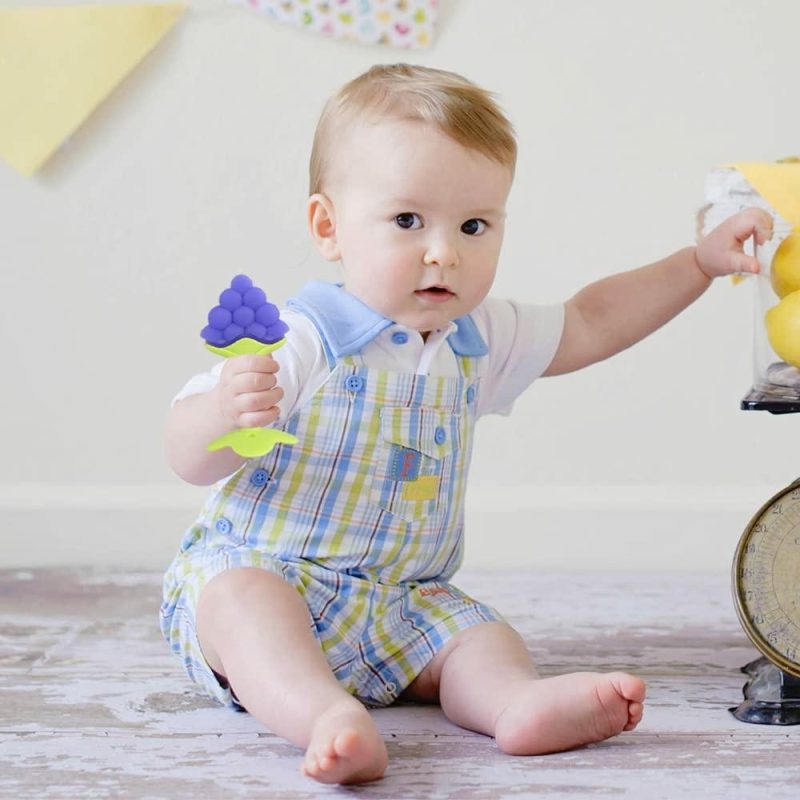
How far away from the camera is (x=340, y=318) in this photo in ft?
4.30

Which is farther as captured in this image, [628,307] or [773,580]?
[628,307]

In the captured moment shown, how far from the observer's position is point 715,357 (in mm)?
1972

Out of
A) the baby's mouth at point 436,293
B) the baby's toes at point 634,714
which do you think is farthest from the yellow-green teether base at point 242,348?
the baby's toes at point 634,714

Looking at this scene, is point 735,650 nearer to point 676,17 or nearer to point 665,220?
point 665,220

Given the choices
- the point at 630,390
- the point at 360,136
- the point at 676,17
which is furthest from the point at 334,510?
the point at 676,17

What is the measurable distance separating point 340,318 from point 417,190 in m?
0.15

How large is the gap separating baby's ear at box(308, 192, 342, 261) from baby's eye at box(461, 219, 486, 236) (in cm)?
13

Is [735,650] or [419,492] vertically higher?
[419,492]

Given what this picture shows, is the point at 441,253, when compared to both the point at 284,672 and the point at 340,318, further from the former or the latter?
the point at 284,672

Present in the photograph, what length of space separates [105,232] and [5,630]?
638 millimetres

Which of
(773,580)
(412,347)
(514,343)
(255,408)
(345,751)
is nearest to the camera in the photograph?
(345,751)

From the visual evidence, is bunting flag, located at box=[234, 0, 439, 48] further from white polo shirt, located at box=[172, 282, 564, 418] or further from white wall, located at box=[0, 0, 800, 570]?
white polo shirt, located at box=[172, 282, 564, 418]

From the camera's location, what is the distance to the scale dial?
47.8 inches

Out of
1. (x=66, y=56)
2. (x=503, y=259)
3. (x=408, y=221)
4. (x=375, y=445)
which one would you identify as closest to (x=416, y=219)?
(x=408, y=221)
